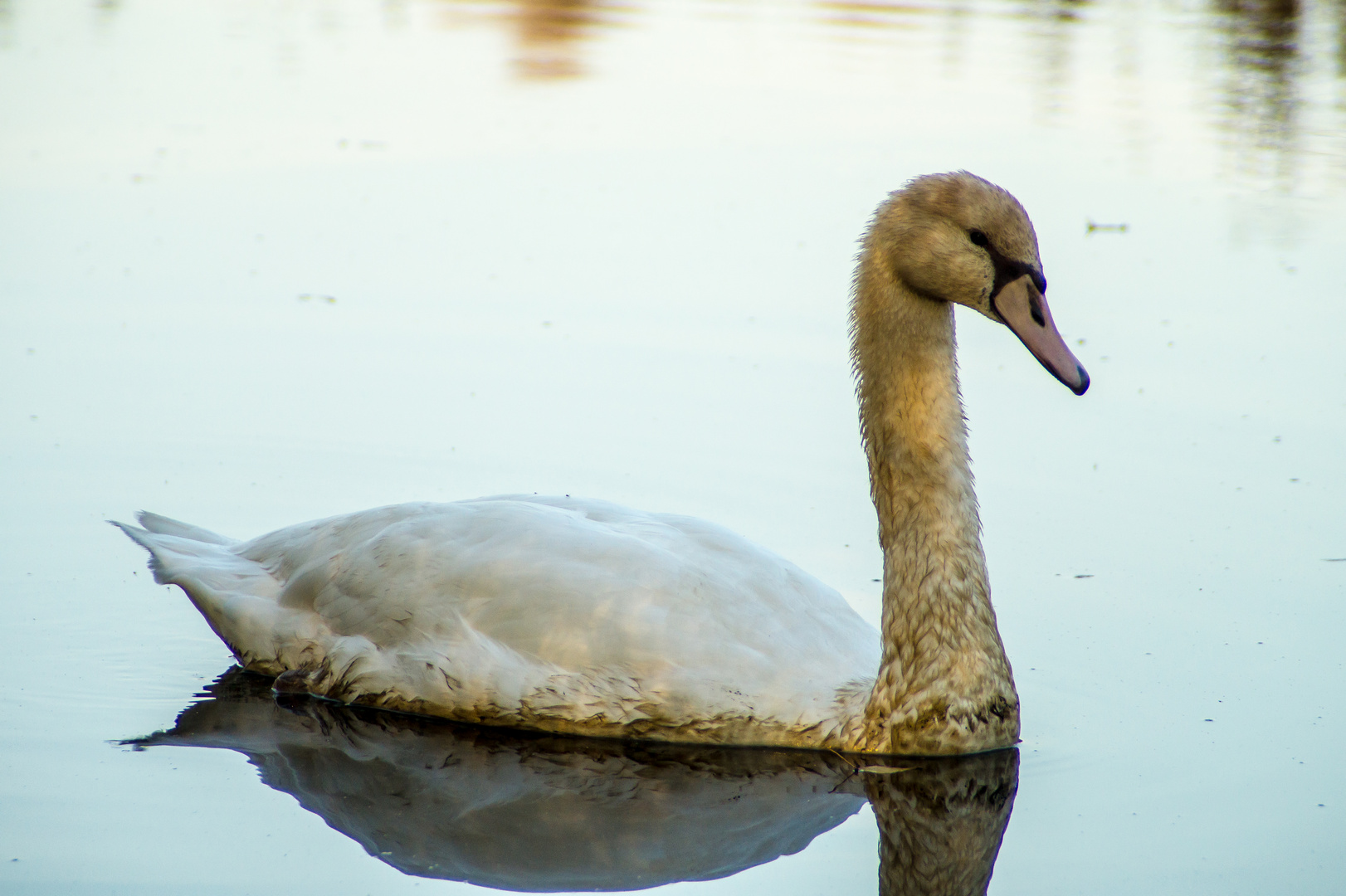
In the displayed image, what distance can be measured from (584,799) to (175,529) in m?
2.01

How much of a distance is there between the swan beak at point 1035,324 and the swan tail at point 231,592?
90.5 inches

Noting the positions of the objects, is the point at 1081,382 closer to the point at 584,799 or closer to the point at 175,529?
the point at 584,799

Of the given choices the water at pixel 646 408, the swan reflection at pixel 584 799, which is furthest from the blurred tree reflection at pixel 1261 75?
the swan reflection at pixel 584 799

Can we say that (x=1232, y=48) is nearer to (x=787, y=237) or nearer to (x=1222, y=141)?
(x=1222, y=141)

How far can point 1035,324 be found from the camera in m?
4.55


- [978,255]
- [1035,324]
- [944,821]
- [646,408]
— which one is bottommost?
[646,408]

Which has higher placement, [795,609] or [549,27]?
[795,609]

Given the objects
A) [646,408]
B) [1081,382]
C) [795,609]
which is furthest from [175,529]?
[1081,382]

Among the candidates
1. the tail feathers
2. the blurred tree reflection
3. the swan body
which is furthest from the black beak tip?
the blurred tree reflection

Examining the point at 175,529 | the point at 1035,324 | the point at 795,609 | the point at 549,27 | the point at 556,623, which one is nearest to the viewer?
the point at 1035,324

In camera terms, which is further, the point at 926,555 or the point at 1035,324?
the point at 926,555

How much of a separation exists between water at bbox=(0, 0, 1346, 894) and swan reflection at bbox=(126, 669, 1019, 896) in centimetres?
2

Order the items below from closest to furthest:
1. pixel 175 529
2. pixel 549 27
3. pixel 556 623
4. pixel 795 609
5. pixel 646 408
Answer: pixel 556 623 < pixel 795 609 < pixel 175 529 < pixel 646 408 < pixel 549 27

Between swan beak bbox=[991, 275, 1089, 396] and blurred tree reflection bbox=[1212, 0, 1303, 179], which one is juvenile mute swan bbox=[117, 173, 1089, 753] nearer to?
swan beak bbox=[991, 275, 1089, 396]
